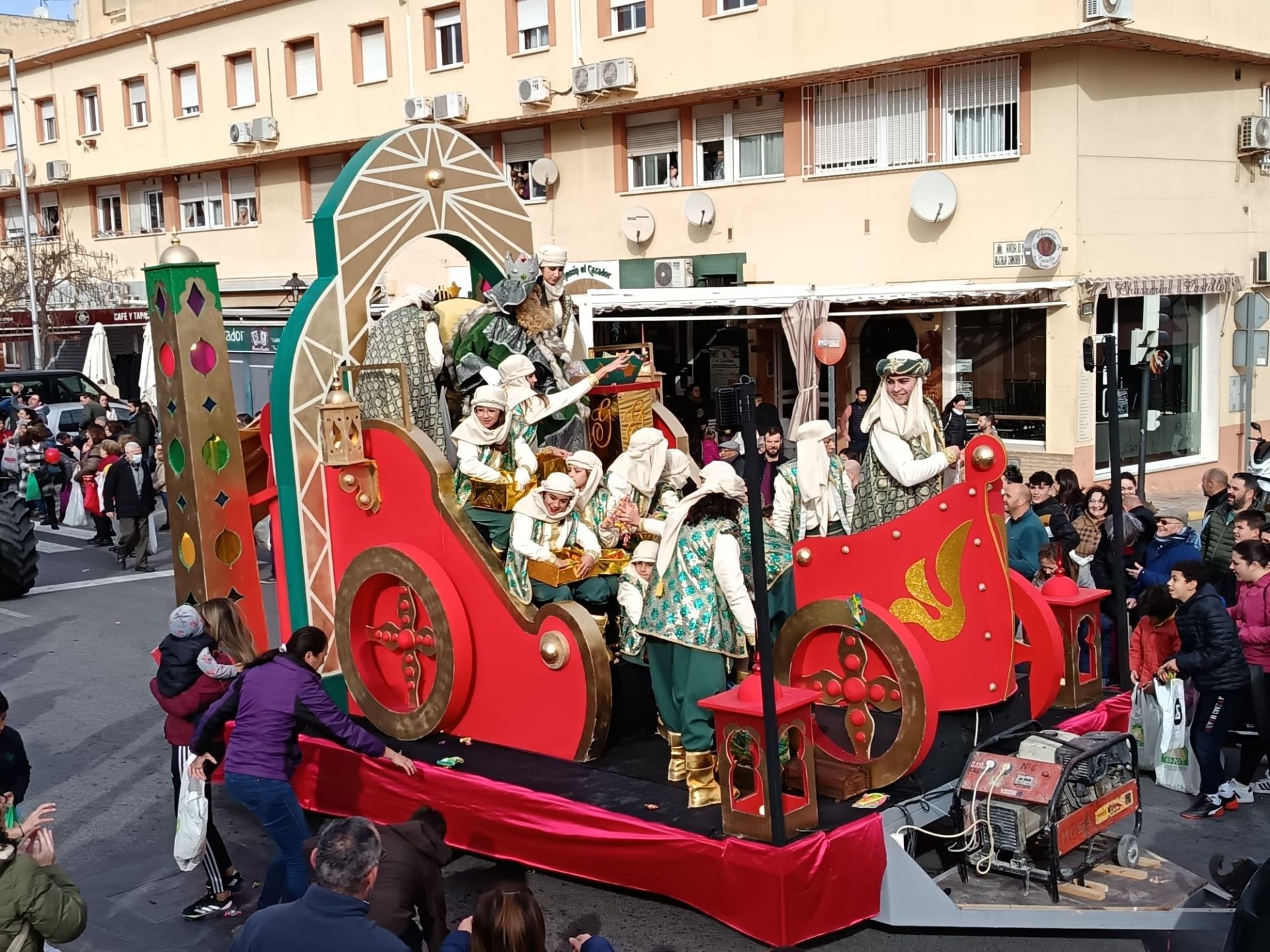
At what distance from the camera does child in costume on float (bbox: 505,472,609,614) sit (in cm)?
700

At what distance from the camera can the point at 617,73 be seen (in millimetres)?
21172

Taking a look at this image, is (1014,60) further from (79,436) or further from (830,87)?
(79,436)

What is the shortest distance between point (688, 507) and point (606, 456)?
2682 millimetres

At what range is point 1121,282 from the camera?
1767 centimetres

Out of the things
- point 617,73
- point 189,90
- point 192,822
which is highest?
point 189,90

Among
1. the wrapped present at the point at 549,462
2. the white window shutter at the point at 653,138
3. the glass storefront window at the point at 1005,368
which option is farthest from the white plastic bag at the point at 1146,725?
the white window shutter at the point at 653,138

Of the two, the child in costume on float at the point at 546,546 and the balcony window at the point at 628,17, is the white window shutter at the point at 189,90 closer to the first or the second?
the balcony window at the point at 628,17

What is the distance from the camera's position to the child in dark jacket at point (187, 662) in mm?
6500

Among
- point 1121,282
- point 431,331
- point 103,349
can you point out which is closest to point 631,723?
point 431,331

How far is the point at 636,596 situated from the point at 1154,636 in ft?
10.6

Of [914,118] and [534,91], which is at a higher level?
[534,91]

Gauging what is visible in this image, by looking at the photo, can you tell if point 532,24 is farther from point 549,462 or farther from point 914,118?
point 549,462

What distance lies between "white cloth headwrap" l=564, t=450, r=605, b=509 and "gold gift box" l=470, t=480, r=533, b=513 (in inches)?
11.5

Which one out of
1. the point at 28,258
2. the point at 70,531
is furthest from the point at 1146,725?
the point at 28,258
